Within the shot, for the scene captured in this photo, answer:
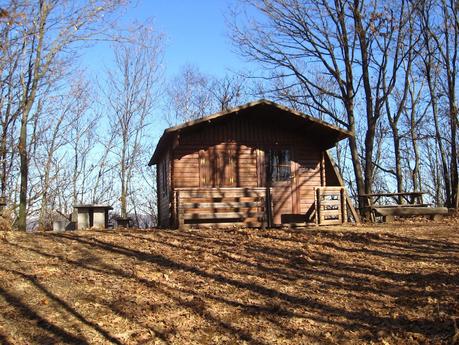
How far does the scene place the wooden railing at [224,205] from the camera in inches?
559

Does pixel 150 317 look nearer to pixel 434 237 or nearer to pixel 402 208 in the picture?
pixel 434 237

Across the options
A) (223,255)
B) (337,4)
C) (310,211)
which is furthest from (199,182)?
(337,4)

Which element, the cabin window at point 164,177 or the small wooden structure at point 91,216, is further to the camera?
the cabin window at point 164,177

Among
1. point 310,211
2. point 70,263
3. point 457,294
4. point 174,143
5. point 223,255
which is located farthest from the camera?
point 310,211

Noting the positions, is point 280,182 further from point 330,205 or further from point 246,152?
point 330,205

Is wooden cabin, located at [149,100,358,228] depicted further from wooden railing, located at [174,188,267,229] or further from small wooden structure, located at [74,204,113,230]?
small wooden structure, located at [74,204,113,230]

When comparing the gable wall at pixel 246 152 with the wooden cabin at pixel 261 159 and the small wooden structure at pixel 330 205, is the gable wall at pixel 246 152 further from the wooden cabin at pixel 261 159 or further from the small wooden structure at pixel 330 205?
the small wooden structure at pixel 330 205

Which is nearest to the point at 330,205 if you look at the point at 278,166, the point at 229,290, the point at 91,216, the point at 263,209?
the point at 263,209

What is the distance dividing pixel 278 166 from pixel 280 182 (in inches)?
23.3

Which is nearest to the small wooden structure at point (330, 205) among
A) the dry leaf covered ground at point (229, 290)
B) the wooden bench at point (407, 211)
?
the wooden bench at point (407, 211)

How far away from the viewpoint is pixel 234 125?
17109mm

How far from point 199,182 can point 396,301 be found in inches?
392

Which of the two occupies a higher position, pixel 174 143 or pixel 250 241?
pixel 174 143

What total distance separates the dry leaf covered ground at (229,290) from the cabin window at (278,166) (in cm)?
538
